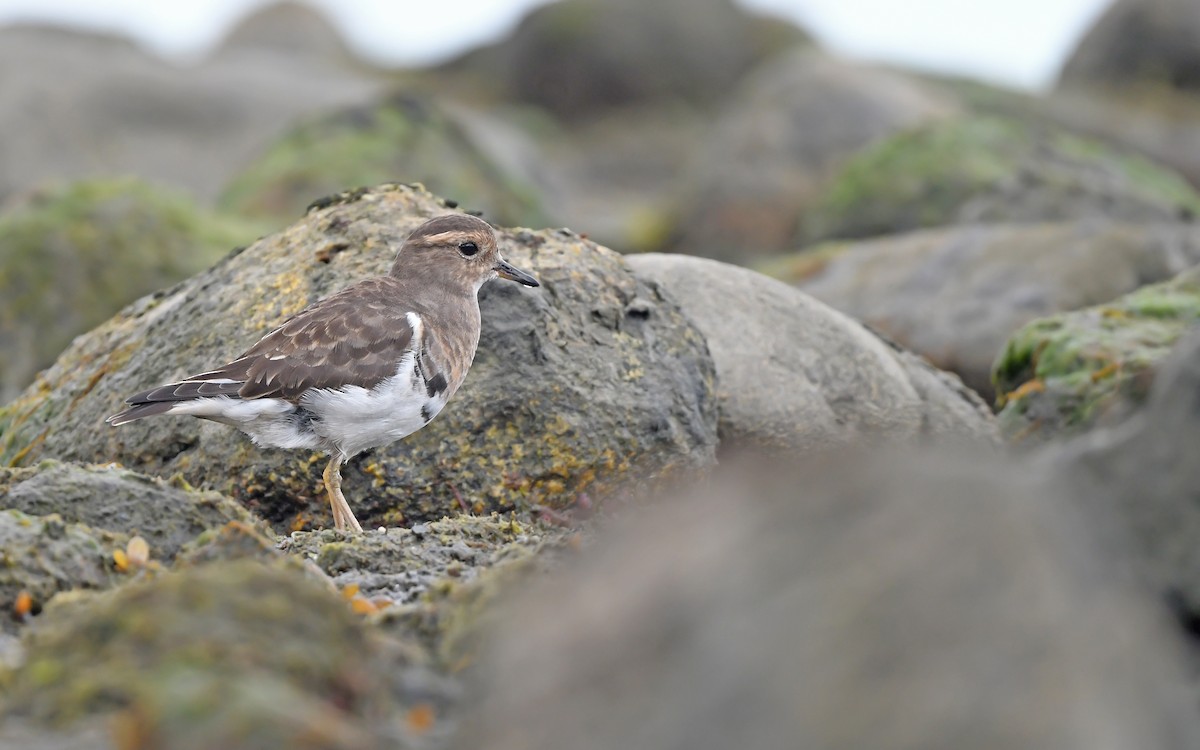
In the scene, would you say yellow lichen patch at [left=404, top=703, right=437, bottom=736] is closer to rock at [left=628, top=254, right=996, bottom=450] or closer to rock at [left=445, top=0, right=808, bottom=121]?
rock at [left=628, top=254, right=996, bottom=450]

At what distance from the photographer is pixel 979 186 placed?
627 inches

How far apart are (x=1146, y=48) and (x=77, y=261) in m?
22.2

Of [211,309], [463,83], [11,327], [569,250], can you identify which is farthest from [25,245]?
[463,83]

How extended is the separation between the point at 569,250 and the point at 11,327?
690 cm

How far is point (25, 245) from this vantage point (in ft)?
42.0

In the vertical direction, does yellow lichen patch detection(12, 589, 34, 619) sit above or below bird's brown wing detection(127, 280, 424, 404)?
above

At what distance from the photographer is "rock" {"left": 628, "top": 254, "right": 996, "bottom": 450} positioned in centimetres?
837

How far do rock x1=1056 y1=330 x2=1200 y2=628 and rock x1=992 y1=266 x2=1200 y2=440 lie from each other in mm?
4577

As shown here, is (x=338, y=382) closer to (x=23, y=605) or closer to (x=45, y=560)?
(x=45, y=560)

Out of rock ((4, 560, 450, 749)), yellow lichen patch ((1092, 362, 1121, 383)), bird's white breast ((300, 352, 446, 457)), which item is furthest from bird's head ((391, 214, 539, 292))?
rock ((4, 560, 450, 749))

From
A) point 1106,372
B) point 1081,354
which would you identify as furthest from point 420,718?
point 1081,354

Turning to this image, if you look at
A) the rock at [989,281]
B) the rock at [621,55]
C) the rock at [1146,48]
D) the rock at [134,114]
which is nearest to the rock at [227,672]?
the rock at [989,281]

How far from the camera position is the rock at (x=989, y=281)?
11445mm

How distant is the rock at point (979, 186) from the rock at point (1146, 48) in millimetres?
10191
